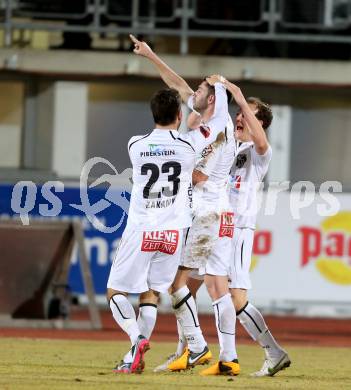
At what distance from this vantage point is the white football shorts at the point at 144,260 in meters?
10.4

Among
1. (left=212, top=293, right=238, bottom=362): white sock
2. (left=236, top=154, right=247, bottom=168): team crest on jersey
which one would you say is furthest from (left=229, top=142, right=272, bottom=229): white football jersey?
(left=212, top=293, right=238, bottom=362): white sock

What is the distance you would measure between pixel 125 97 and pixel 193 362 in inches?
509

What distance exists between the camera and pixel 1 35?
23297 millimetres

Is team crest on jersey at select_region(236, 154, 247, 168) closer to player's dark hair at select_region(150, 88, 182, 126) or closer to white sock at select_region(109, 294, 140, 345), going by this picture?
player's dark hair at select_region(150, 88, 182, 126)

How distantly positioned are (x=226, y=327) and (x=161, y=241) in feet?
3.26

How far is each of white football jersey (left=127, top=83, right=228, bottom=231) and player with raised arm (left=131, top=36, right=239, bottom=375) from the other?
1.10 ft

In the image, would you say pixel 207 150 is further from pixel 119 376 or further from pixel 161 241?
pixel 119 376

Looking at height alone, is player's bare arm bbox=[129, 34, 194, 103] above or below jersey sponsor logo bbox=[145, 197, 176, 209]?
above

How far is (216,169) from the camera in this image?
10.9m

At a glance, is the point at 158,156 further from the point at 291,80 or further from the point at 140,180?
the point at 291,80

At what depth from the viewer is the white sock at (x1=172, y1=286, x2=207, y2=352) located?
35.6 feet

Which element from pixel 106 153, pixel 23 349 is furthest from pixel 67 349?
pixel 106 153

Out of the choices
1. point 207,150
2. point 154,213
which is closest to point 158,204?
point 154,213

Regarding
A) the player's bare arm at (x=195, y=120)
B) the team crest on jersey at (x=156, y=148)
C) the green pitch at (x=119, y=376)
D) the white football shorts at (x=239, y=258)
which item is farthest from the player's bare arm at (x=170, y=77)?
the green pitch at (x=119, y=376)
